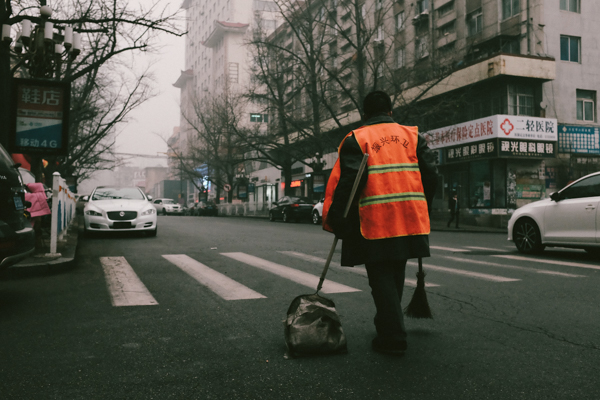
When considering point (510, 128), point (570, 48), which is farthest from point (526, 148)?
point (570, 48)

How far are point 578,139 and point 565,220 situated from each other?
16968 millimetres

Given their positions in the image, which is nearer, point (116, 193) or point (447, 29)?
point (116, 193)

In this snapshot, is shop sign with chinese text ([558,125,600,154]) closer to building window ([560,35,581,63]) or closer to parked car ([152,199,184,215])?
building window ([560,35,581,63])

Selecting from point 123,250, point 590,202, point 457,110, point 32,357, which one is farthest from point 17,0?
point 457,110

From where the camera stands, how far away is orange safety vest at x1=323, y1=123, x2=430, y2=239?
3529 mm

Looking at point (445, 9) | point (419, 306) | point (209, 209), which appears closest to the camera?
point (419, 306)

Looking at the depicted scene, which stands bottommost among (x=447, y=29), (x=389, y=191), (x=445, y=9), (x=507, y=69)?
(x=389, y=191)

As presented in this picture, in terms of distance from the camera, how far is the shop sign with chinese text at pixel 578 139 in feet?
76.9

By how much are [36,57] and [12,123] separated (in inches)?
105

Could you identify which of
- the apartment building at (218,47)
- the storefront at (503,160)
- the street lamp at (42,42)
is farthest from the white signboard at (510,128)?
the apartment building at (218,47)

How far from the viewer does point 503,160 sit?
22859 millimetres

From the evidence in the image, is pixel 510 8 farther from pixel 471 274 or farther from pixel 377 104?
pixel 377 104

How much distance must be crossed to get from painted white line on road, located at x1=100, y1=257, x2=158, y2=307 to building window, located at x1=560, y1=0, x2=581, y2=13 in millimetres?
23813

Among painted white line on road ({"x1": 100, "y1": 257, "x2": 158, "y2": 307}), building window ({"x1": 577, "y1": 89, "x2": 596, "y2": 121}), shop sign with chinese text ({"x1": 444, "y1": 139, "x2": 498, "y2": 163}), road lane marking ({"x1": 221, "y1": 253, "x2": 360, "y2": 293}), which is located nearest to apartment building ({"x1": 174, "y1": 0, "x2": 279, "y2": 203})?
shop sign with chinese text ({"x1": 444, "y1": 139, "x2": 498, "y2": 163})
